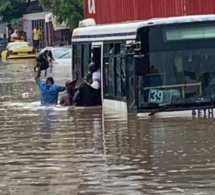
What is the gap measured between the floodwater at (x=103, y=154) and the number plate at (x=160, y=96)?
383 mm

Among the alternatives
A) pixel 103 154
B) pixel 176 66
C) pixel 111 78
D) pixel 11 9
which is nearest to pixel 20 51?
pixel 11 9

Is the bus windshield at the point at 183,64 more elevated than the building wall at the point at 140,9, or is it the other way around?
the building wall at the point at 140,9

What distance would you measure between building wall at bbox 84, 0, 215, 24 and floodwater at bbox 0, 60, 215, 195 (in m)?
3.61

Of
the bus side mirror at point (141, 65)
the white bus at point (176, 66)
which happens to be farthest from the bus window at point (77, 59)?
the bus side mirror at point (141, 65)

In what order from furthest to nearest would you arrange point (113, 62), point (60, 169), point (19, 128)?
point (113, 62), point (19, 128), point (60, 169)

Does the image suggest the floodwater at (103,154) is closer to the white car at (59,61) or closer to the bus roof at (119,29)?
the bus roof at (119,29)

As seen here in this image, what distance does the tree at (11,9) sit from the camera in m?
77.8

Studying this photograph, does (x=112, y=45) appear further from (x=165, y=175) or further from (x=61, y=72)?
(x=61, y=72)

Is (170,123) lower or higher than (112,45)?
lower

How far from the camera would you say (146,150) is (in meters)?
14.1

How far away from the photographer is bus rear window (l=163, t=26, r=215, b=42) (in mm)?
18000

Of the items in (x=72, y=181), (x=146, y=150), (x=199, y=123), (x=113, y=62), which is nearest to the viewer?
(x=72, y=181)

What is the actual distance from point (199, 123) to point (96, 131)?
1909 mm

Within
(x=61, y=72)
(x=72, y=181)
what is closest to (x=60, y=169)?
(x=72, y=181)
